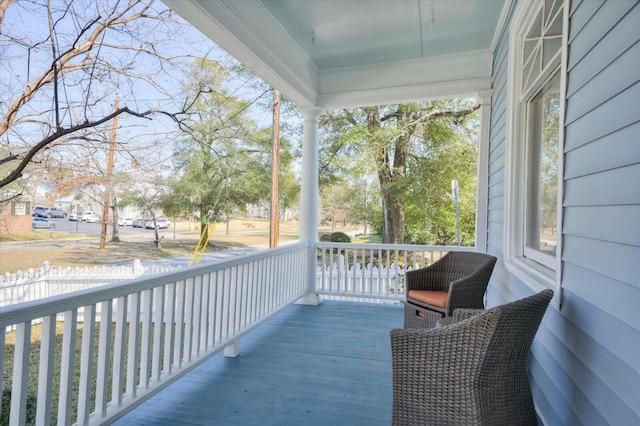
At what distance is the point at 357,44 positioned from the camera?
147 inches

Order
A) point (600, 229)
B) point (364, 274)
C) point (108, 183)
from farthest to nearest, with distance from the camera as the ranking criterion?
point (364, 274) < point (108, 183) < point (600, 229)

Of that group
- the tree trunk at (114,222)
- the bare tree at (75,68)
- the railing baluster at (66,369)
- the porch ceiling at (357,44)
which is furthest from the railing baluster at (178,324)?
the tree trunk at (114,222)

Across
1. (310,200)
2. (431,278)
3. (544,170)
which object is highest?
(544,170)

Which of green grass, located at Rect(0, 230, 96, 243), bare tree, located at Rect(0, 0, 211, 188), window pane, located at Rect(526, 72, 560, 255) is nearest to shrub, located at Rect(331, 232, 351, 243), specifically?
bare tree, located at Rect(0, 0, 211, 188)

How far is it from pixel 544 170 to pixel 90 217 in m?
4.39

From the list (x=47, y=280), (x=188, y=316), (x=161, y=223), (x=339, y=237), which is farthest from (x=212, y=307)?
(x=339, y=237)

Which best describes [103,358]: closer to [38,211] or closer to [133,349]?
[133,349]

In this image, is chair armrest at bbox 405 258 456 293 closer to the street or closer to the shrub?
the street

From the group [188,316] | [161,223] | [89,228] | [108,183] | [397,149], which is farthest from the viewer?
[397,149]

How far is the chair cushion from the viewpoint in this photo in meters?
2.88

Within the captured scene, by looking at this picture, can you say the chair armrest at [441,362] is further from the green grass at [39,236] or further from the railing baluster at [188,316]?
the green grass at [39,236]

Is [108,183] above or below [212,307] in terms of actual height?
above

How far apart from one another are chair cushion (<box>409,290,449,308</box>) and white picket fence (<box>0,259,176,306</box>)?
6.62 ft

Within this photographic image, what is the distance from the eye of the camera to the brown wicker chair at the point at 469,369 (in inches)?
55.1
